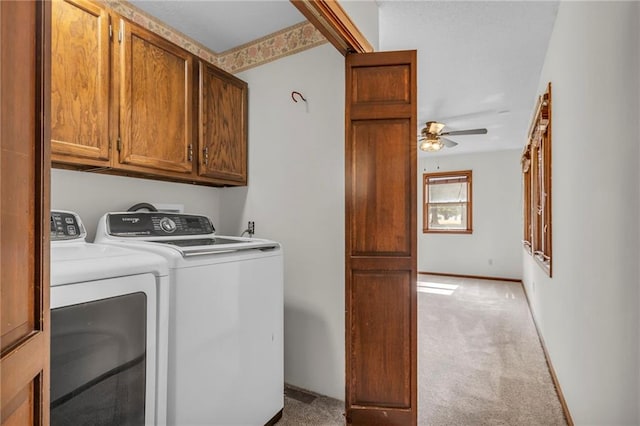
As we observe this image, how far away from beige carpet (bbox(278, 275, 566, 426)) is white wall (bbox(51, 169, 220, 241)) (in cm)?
156

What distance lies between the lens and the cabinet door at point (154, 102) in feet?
5.63

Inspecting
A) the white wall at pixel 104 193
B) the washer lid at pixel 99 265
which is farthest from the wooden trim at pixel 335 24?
the white wall at pixel 104 193

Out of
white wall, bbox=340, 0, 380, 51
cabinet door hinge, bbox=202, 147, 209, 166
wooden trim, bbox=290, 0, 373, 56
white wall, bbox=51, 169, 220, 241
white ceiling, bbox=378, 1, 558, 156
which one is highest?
white ceiling, bbox=378, 1, 558, 156

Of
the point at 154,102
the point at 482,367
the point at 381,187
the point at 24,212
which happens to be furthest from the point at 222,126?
the point at 482,367

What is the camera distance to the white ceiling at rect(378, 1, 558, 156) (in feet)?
6.91

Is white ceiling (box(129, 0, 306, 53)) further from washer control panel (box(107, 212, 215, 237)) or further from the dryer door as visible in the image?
the dryer door

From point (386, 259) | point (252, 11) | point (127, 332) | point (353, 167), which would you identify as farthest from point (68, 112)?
point (386, 259)

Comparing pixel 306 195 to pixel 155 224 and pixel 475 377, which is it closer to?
pixel 155 224

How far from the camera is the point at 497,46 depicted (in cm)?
253

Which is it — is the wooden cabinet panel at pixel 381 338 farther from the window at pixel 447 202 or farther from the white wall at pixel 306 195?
the window at pixel 447 202

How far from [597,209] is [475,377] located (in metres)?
1.57


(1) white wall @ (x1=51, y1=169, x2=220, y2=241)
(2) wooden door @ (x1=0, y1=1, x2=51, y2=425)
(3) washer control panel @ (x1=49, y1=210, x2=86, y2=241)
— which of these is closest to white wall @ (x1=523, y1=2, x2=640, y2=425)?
(2) wooden door @ (x1=0, y1=1, x2=51, y2=425)

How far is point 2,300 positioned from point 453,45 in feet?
9.58

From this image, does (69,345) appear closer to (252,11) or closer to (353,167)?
(353,167)
